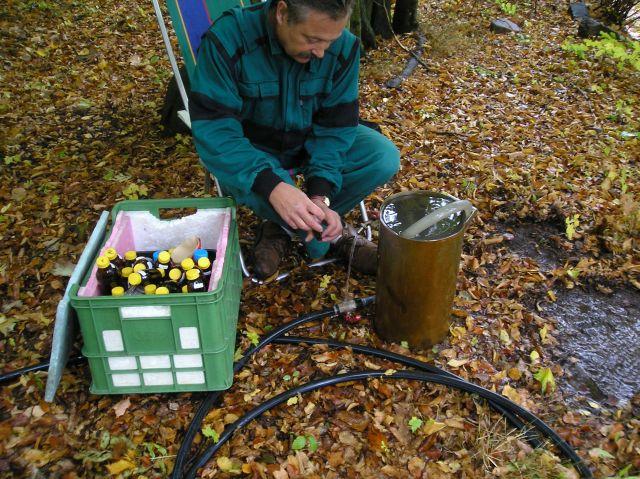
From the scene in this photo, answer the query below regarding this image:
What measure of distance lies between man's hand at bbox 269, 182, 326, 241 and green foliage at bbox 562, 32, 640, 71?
5068 mm

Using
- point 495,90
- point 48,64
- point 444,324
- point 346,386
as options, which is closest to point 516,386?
point 444,324

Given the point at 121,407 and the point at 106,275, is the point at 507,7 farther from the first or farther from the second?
the point at 121,407

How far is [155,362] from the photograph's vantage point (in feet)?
7.64

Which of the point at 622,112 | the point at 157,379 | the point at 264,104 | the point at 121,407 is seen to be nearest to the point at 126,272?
the point at 157,379

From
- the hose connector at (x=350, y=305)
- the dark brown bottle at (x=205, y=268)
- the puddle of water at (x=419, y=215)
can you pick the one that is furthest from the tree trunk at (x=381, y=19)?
the dark brown bottle at (x=205, y=268)

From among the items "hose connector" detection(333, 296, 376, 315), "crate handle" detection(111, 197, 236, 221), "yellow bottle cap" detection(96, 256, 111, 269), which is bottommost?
"hose connector" detection(333, 296, 376, 315)

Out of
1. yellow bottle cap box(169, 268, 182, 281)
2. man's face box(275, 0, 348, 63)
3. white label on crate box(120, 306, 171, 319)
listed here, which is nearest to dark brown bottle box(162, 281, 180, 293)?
yellow bottle cap box(169, 268, 182, 281)

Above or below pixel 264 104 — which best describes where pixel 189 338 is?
below

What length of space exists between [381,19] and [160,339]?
212 inches

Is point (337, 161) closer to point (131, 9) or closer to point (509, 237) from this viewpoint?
point (509, 237)

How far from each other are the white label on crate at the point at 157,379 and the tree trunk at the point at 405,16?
5.63m

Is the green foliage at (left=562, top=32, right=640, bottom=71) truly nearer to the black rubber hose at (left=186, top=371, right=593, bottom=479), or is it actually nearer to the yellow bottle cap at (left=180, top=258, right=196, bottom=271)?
the black rubber hose at (left=186, top=371, right=593, bottom=479)

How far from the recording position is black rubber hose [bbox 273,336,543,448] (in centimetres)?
239

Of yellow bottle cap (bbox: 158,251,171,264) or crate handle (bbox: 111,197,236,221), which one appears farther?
crate handle (bbox: 111,197,236,221)
